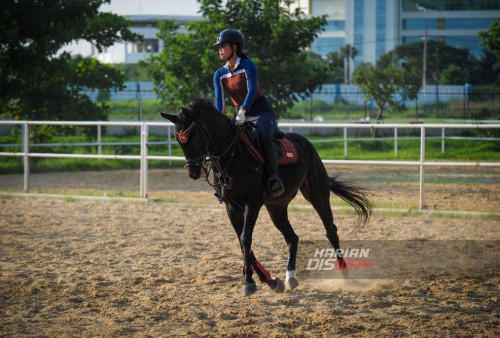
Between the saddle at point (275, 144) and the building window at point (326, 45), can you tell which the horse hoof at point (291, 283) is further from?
the building window at point (326, 45)

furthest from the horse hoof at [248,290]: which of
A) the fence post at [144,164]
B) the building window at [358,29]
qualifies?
the building window at [358,29]

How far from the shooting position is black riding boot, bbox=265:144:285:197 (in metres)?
5.79

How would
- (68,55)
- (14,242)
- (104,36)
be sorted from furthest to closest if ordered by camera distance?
(104,36), (68,55), (14,242)

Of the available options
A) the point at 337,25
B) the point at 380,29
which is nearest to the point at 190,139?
the point at 380,29

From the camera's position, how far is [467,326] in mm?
4590

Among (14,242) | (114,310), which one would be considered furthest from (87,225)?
(114,310)

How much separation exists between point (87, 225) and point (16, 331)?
517 centimetres

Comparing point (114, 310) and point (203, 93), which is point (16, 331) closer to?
point (114, 310)

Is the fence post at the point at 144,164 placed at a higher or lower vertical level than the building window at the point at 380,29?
lower

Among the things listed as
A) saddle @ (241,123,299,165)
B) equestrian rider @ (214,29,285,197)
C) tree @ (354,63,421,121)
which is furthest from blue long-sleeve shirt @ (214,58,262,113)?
tree @ (354,63,421,121)

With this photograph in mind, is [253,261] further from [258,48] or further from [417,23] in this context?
[417,23]

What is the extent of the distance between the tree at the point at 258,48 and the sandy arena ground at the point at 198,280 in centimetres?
676

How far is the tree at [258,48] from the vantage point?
1762 cm

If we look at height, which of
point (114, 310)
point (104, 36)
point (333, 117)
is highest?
point (104, 36)
